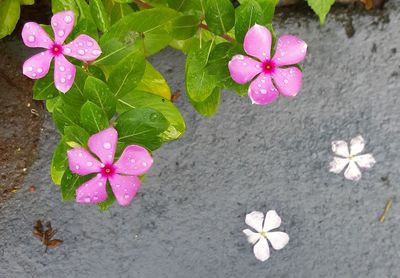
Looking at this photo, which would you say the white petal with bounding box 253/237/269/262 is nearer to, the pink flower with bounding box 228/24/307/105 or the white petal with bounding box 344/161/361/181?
the white petal with bounding box 344/161/361/181

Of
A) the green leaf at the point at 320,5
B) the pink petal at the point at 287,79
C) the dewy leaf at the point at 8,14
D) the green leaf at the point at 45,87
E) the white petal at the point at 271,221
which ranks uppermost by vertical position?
the pink petal at the point at 287,79

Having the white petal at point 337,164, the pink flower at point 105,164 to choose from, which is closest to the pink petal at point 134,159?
the pink flower at point 105,164

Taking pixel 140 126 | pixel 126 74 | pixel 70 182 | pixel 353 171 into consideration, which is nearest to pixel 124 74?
pixel 126 74

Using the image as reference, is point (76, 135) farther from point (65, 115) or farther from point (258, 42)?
point (258, 42)

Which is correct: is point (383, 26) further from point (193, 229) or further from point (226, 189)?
point (193, 229)

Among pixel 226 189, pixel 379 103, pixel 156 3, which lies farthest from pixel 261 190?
pixel 156 3

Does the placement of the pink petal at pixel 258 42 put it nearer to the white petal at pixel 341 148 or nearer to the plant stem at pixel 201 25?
the plant stem at pixel 201 25

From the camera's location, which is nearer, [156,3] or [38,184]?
[156,3]
